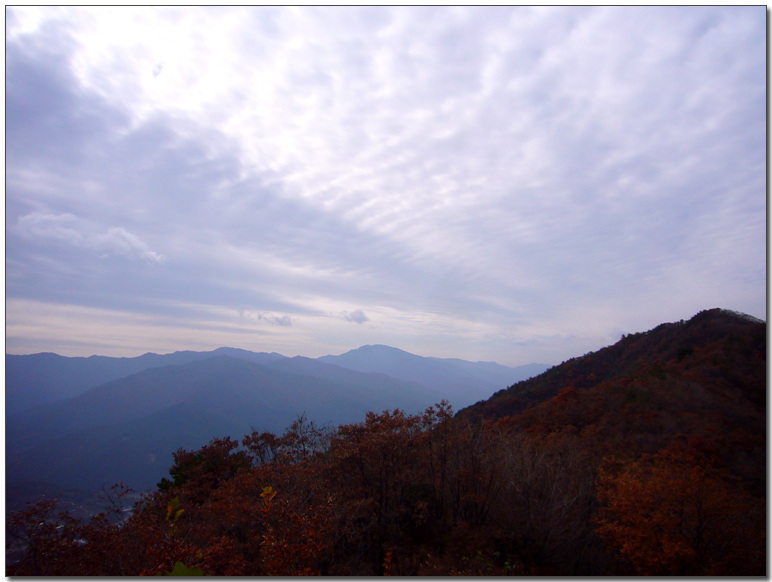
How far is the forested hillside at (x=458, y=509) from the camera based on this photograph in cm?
803

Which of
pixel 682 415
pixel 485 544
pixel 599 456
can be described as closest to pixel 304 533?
pixel 485 544

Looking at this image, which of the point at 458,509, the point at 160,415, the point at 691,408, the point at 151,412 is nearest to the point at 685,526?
the point at 458,509

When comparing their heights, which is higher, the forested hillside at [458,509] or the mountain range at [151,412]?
the forested hillside at [458,509]

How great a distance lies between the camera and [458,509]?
13992mm

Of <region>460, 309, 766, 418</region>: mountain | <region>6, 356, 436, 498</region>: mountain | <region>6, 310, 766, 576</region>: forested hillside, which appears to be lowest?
<region>6, 356, 436, 498</region>: mountain

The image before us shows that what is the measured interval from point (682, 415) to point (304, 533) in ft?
76.9

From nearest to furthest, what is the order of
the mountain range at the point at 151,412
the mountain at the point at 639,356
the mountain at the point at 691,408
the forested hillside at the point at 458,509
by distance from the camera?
the forested hillside at the point at 458,509 < the mountain at the point at 691,408 < the mountain at the point at 639,356 < the mountain range at the point at 151,412

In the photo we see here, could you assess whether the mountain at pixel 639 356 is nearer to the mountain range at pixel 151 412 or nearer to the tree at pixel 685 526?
the tree at pixel 685 526

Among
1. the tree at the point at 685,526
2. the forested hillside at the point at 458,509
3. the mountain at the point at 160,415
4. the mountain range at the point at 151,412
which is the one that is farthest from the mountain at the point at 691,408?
the mountain at the point at 160,415

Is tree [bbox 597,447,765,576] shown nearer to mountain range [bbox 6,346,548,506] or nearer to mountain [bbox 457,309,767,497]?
mountain [bbox 457,309,767,497]

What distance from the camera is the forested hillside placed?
26.3ft

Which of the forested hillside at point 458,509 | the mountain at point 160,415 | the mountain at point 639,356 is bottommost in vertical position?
the mountain at point 160,415

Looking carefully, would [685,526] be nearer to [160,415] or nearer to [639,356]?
[639,356]

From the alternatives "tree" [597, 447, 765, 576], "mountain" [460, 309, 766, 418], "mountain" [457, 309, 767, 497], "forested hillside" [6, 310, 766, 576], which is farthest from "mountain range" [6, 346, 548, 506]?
"tree" [597, 447, 765, 576]
